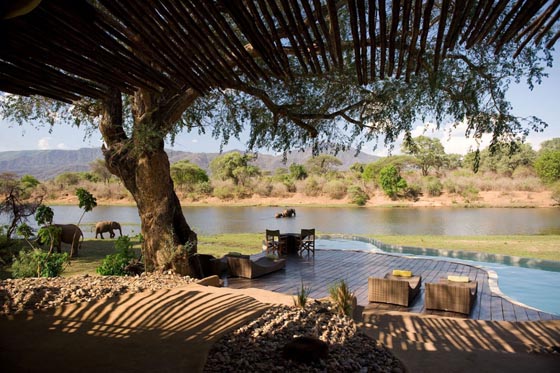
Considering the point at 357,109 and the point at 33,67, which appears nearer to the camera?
the point at 33,67

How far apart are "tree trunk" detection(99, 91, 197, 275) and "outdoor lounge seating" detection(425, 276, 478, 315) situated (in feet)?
14.0

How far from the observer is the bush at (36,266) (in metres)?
6.69

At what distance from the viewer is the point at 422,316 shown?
18.7ft

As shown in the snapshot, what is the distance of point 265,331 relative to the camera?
13.1 ft

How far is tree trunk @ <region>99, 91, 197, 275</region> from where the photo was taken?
23.2 feet

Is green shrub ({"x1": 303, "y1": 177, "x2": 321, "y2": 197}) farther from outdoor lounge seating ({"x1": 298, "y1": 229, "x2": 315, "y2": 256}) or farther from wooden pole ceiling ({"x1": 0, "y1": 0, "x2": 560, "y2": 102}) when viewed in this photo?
wooden pole ceiling ({"x1": 0, "y1": 0, "x2": 560, "y2": 102})

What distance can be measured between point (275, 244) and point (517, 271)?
21.2ft

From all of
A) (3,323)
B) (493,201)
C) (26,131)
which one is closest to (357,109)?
(3,323)

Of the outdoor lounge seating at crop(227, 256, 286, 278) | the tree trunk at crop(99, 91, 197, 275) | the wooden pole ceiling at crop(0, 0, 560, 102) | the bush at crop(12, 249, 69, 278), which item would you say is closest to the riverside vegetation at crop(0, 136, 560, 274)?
the outdoor lounge seating at crop(227, 256, 286, 278)

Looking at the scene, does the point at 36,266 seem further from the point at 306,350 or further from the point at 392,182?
the point at 392,182

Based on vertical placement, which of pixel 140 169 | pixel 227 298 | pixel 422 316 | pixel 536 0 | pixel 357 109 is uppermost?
pixel 357 109

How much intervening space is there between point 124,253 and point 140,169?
203 centimetres

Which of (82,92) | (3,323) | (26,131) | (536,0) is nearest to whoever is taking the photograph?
(536,0)

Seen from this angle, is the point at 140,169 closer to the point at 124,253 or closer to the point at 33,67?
the point at 124,253
